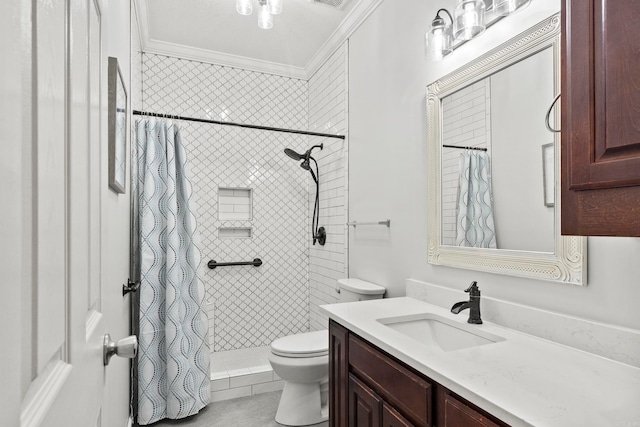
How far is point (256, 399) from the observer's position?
2570 mm

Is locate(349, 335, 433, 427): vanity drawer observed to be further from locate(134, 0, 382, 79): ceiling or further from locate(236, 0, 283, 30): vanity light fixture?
locate(134, 0, 382, 79): ceiling

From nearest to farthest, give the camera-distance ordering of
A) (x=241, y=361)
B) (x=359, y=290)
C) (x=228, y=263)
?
→ (x=359, y=290)
(x=241, y=361)
(x=228, y=263)

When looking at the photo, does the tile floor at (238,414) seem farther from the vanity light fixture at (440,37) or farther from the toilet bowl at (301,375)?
the vanity light fixture at (440,37)

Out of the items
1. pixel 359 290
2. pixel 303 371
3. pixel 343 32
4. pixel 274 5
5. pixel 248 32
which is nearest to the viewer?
pixel 274 5

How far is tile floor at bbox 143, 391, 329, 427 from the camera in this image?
2256 millimetres

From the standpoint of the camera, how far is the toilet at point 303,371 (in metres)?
2.15

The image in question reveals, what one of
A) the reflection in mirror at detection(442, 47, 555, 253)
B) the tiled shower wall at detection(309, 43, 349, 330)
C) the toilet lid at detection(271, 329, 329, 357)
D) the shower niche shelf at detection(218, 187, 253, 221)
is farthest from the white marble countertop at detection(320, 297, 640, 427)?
the shower niche shelf at detection(218, 187, 253, 221)

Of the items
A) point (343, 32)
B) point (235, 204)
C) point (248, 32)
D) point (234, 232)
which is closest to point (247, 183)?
point (235, 204)

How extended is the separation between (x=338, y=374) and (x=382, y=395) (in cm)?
36

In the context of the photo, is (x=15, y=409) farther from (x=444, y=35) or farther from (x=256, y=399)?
(x=256, y=399)

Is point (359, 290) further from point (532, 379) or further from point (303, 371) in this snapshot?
point (532, 379)

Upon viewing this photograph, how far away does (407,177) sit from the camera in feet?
6.75

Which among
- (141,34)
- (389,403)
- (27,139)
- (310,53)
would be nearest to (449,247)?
(389,403)

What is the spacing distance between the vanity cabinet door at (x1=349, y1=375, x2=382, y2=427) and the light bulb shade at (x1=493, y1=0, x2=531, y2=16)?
1526mm
